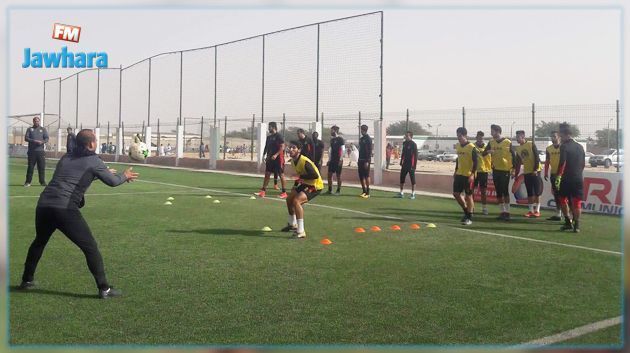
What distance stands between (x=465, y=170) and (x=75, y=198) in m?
8.16

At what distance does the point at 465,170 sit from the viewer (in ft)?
39.5

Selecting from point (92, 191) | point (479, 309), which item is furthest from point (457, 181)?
point (92, 191)

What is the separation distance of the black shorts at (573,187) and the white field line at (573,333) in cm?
586

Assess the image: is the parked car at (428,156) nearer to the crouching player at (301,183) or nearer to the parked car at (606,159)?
the parked car at (606,159)

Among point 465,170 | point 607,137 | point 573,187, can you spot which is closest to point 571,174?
point 573,187

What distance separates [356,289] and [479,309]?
4.53ft

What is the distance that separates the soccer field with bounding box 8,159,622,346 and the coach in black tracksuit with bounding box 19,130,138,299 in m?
0.49

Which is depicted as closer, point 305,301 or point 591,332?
point 591,332

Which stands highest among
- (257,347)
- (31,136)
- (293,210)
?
(31,136)

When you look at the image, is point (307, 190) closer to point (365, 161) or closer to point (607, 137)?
point (365, 161)

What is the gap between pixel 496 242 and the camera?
9.72 metres

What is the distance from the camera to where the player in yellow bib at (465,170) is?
11.9 metres

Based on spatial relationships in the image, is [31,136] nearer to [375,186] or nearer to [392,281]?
[375,186]

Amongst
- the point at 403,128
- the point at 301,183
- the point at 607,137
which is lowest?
the point at 301,183
